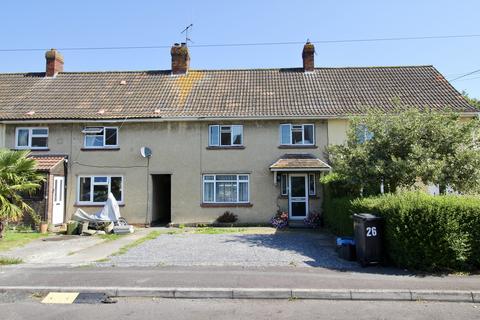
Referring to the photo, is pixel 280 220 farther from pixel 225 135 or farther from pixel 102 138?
pixel 102 138

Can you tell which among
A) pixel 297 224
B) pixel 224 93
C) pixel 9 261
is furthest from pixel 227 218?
pixel 9 261

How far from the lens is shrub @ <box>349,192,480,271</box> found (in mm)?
9438

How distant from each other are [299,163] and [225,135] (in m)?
3.75

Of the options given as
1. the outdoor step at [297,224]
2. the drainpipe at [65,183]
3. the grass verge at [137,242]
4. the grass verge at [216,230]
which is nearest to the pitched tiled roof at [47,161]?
the drainpipe at [65,183]

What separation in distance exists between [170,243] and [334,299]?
769 cm

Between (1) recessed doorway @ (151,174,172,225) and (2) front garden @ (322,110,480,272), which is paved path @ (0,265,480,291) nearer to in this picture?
(2) front garden @ (322,110,480,272)

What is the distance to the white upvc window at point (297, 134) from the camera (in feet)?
66.1

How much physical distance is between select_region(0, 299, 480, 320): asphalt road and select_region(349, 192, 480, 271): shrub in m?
2.26

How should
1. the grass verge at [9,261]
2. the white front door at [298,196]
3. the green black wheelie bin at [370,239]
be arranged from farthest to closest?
the white front door at [298,196] < the grass verge at [9,261] < the green black wheelie bin at [370,239]

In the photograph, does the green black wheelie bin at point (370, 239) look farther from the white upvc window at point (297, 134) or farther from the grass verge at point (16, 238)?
the grass verge at point (16, 238)

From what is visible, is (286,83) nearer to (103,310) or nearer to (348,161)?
(348,161)

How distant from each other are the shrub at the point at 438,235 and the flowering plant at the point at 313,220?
9208 millimetres

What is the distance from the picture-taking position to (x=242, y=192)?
20.0m

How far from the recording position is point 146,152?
1995 centimetres
